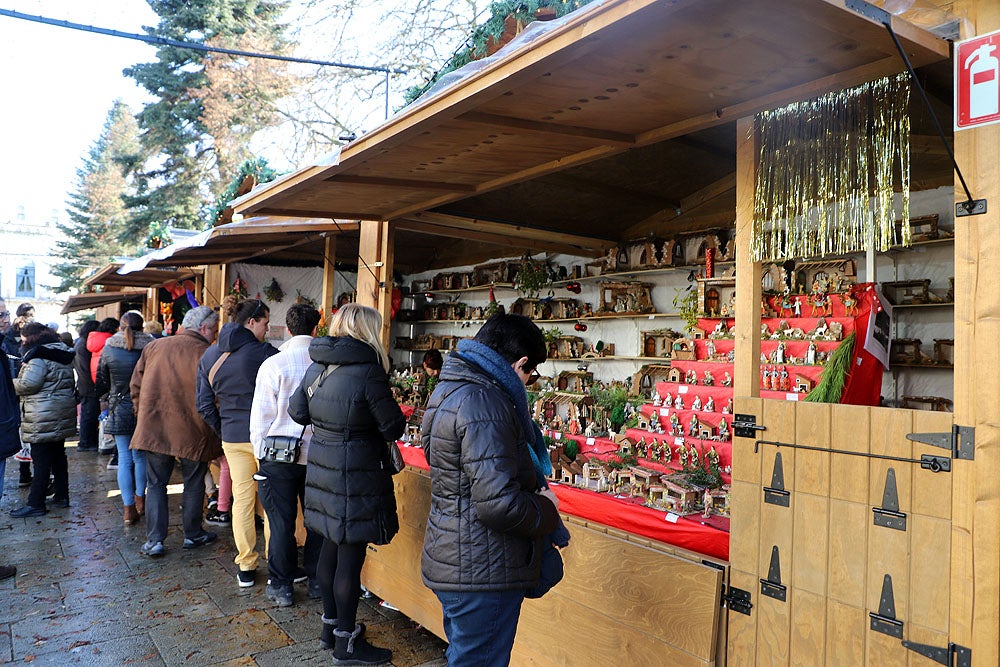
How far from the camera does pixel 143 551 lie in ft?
18.1

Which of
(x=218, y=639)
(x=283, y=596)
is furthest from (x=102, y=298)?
(x=218, y=639)

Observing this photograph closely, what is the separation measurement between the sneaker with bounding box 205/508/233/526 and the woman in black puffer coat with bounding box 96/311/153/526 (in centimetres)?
61

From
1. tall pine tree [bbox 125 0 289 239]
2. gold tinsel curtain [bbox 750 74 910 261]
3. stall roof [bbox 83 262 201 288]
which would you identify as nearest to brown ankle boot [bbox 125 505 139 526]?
gold tinsel curtain [bbox 750 74 910 261]

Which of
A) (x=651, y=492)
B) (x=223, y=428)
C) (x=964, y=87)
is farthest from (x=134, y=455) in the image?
(x=964, y=87)

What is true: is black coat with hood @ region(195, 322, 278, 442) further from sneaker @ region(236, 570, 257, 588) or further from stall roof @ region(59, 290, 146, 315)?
stall roof @ region(59, 290, 146, 315)

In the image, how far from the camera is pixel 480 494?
233 centimetres

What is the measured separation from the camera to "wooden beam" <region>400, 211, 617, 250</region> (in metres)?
5.84

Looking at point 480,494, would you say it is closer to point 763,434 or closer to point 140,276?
point 763,434

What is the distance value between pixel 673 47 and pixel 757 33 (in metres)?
0.27

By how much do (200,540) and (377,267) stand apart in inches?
106

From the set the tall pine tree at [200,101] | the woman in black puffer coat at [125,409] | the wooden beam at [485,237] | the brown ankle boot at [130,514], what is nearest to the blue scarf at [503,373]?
the wooden beam at [485,237]

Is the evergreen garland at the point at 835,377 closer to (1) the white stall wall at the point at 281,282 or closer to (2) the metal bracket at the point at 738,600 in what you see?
(2) the metal bracket at the point at 738,600

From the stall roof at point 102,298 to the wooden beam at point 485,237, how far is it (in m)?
15.8

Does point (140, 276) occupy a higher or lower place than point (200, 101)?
lower
